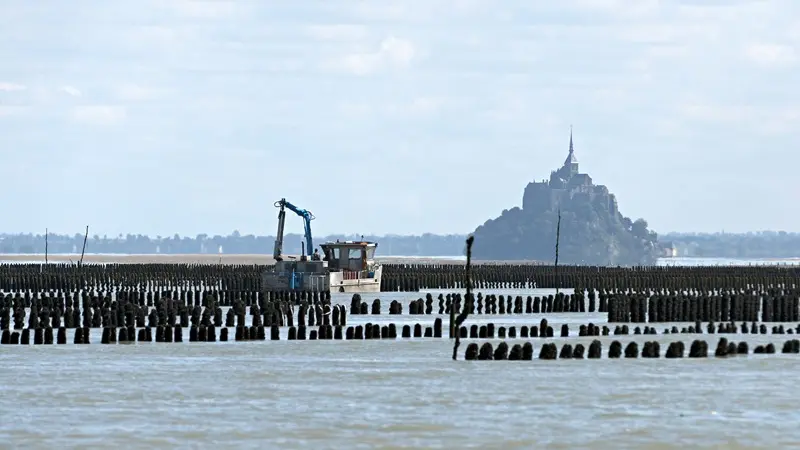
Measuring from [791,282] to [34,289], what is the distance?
47933 millimetres

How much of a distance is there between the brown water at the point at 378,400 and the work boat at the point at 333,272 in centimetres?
3326

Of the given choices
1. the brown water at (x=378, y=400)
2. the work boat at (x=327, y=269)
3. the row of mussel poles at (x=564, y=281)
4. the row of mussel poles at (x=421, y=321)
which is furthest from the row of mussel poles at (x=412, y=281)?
the brown water at (x=378, y=400)

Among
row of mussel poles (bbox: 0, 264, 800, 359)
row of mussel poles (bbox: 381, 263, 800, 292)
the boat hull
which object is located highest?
row of mussel poles (bbox: 381, 263, 800, 292)

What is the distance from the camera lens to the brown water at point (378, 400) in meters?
26.3

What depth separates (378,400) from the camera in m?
31.2

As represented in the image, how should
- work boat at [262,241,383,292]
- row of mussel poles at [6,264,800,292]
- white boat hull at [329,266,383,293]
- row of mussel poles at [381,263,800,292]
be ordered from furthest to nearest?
row of mussel poles at [381,263,800,292], row of mussel poles at [6,264,800,292], white boat hull at [329,266,383,293], work boat at [262,241,383,292]

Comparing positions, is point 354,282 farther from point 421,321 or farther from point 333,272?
point 421,321

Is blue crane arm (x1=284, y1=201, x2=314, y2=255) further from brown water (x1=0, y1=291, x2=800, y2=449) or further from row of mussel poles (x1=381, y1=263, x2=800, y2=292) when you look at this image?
brown water (x1=0, y1=291, x2=800, y2=449)

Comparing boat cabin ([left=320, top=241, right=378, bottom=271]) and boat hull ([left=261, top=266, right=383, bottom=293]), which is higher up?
boat cabin ([left=320, top=241, right=378, bottom=271])

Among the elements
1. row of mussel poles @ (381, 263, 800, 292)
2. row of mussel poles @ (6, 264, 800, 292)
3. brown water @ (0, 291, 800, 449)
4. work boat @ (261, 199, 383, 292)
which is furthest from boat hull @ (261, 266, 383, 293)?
brown water @ (0, 291, 800, 449)

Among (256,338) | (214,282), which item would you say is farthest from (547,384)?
(214,282)

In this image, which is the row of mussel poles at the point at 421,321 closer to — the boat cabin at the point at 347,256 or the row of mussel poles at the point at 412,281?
the row of mussel poles at the point at 412,281

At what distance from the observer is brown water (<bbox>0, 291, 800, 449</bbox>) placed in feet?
86.2

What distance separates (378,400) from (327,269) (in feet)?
155
